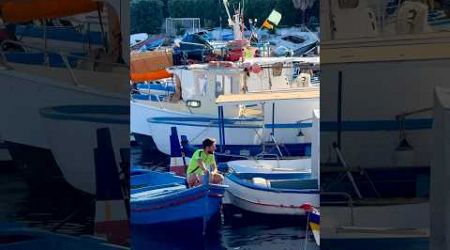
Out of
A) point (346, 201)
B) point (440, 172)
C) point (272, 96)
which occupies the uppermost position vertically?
point (440, 172)

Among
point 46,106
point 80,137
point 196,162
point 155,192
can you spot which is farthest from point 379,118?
point 196,162

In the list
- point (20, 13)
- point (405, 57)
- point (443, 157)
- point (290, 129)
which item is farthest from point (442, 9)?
point (290, 129)

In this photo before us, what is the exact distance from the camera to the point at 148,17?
8.23 meters

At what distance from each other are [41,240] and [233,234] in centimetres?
516

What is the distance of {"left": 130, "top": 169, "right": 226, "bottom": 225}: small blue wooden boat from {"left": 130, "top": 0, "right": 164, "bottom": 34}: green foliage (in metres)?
1.54

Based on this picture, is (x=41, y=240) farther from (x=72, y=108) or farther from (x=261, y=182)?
(x=261, y=182)

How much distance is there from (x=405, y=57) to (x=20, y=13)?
1668 mm

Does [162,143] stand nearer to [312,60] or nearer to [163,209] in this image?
[312,60]

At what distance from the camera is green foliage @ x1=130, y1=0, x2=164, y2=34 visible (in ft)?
25.2

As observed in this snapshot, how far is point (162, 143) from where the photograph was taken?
11828mm

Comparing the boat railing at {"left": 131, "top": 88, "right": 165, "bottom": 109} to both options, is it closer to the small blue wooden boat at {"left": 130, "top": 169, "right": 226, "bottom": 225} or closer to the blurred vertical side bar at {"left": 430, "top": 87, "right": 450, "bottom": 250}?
the small blue wooden boat at {"left": 130, "top": 169, "right": 226, "bottom": 225}

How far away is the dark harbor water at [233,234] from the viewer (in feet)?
19.9

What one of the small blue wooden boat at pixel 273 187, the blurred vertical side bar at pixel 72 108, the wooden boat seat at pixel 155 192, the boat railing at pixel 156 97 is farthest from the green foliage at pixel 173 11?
the blurred vertical side bar at pixel 72 108

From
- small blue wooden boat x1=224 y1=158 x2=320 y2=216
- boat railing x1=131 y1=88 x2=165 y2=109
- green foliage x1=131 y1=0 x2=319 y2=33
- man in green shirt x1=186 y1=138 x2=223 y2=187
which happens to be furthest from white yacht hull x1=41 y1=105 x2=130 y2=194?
boat railing x1=131 y1=88 x2=165 y2=109
